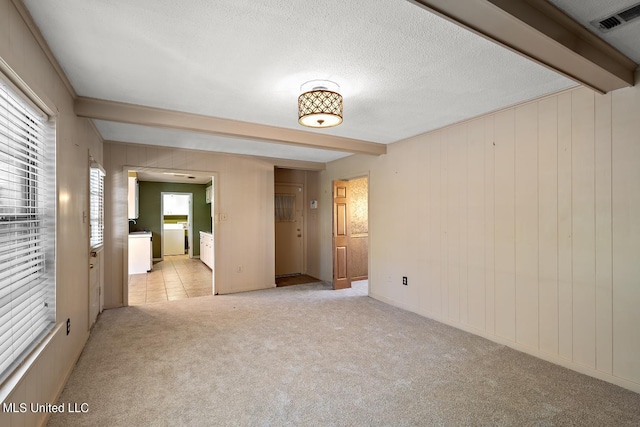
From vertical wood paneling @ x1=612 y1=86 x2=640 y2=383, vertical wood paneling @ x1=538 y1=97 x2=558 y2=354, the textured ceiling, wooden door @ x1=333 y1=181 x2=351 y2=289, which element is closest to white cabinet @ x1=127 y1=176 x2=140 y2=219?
wooden door @ x1=333 y1=181 x2=351 y2=289

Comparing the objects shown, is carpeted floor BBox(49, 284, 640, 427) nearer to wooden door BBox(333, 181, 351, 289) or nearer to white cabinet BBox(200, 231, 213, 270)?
wooden door BBox(333, 181, 351, 289)

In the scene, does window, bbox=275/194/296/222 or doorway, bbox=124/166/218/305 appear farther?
window, bbox=275/194/296/222

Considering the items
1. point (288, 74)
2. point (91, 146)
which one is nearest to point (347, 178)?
point (288, 74)

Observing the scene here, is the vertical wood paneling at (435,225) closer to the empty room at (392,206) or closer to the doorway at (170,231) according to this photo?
the empty room at (392,206)

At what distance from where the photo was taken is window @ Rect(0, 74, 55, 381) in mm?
1602

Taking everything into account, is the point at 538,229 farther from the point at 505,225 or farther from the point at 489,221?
the point at 489,221

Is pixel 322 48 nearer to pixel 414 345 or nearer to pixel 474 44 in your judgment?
pixel 474 44

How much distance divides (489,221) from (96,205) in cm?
476

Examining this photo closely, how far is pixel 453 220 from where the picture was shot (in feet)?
12.3

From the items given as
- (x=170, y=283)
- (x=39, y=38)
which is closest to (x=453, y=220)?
(x=39, y=38)

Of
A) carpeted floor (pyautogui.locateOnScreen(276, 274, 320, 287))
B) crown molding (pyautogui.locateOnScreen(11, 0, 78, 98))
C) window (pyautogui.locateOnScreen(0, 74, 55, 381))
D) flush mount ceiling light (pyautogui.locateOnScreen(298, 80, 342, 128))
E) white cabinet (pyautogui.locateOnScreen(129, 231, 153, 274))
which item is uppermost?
crown molding (pyautogui.locateOnScreen(11, 0, 78, 98))

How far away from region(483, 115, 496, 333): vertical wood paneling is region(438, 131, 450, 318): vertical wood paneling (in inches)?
19.6

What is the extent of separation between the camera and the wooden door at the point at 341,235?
5.71 metres

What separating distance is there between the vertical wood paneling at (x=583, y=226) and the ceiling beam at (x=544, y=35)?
0.39 metres
